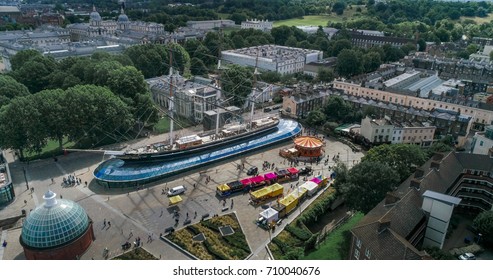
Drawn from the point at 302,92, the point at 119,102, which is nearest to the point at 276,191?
the point at 119,102

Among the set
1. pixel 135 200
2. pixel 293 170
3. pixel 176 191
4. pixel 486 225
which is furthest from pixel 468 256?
pixel 135 200

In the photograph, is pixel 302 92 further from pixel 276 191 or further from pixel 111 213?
pixel 111 213

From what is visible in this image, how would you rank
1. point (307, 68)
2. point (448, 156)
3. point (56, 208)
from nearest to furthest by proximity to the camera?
point (56, 208) → point (448, 156) → point (307, 68)

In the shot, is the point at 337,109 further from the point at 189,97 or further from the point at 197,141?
the point at 197,141

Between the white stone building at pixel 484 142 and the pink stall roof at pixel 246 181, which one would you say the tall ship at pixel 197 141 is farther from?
the white stone building at pixel 484 142

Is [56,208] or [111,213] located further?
[111,213]

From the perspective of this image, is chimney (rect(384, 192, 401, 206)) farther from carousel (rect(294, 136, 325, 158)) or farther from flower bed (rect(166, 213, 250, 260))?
carousel (rect(294, 136, 325, 158))

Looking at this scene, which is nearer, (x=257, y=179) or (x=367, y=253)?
(x=367, y=253)
